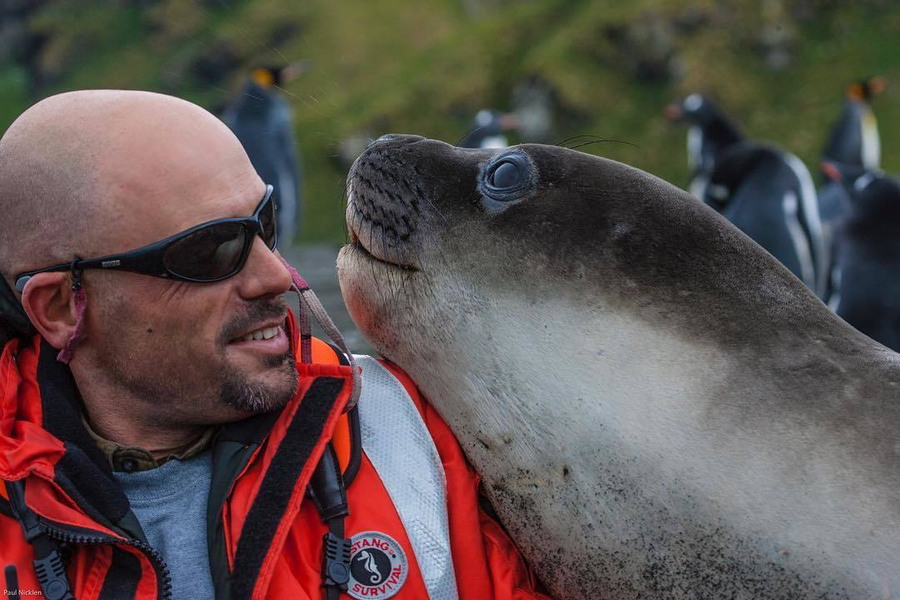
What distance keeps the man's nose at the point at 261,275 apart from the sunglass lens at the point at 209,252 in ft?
0.13

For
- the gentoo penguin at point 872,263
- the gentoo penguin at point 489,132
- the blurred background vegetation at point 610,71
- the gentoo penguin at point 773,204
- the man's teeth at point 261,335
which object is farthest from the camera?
the blurred background vegetation at point 610,71

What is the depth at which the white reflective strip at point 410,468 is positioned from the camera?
2.45m

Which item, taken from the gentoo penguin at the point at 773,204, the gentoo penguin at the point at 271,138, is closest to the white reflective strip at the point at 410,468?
the gentoo penguin at the point at 773,204

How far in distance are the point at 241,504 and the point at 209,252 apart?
60 centimetres

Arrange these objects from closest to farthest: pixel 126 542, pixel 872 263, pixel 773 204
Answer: pixel 126 542
pixel 872 263
pixel 773 204

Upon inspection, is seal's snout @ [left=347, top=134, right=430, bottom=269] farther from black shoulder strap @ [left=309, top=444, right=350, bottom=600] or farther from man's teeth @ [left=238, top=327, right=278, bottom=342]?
black shoulder strap @ [left=309, top=444, right=350, bottom=600]

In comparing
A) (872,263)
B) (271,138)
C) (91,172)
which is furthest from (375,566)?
(271,138)

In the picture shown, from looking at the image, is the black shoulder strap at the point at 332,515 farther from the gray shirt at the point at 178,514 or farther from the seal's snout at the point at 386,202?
the seal's snout at the point at 386,202

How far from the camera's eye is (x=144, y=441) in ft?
8.83

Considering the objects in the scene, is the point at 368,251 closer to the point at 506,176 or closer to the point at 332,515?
the point at 506,176

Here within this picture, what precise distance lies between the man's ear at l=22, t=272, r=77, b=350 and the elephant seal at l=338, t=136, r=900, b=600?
71 cm

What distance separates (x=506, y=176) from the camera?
2781 millimetres

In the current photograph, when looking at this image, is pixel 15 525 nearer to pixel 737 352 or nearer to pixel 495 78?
pixel 737 352

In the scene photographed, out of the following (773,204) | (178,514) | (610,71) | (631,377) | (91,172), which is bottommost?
(610,71)
